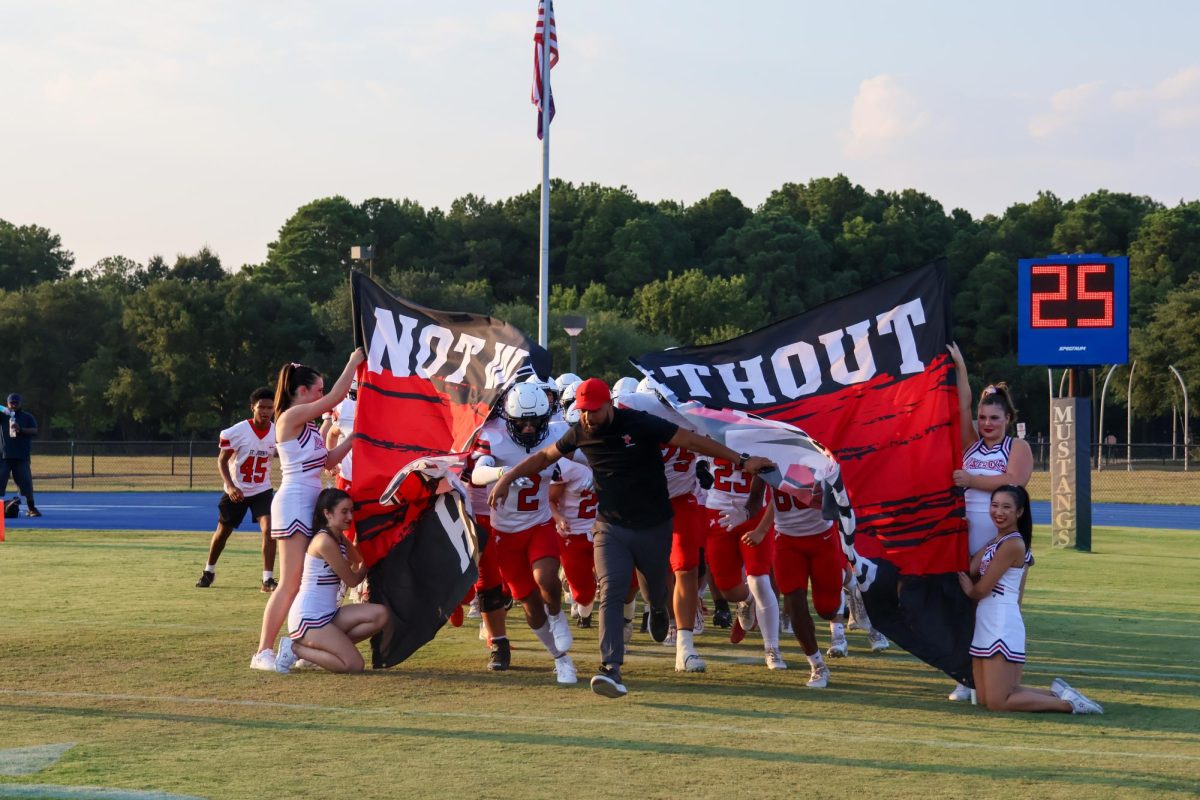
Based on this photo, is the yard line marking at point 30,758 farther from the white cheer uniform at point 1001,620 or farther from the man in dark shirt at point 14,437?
the man in dark shirt at point 14,437

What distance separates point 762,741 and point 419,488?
3.15 m

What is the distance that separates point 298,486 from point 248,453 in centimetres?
421

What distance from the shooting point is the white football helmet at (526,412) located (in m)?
8.35

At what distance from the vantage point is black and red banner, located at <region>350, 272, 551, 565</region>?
8.81m

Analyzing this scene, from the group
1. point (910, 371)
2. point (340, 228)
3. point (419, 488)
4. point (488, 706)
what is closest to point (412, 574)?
point (419, 488)

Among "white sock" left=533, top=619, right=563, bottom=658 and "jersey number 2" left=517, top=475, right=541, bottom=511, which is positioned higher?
"jersey number 2" left=517, top=475, right=541, bottom=511

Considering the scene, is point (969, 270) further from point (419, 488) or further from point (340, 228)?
point (419, 488)

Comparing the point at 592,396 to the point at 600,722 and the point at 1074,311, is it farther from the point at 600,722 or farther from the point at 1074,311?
the point at 1074,311

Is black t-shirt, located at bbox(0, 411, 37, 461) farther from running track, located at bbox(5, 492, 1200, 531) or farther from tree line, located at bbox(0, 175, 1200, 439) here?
tree line, located at bbox(0, 175, 1200, 439)

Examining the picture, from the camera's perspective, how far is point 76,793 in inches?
216

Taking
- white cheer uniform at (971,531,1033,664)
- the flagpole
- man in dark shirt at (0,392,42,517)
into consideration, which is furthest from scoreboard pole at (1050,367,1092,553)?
man in dark shirt at (0,392,42,517)

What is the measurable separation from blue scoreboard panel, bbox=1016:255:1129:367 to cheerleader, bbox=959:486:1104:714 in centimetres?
1170

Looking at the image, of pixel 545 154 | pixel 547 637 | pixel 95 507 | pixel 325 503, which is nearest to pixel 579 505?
pixel 547 637

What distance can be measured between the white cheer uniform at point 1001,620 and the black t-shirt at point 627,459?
72.9 inches
